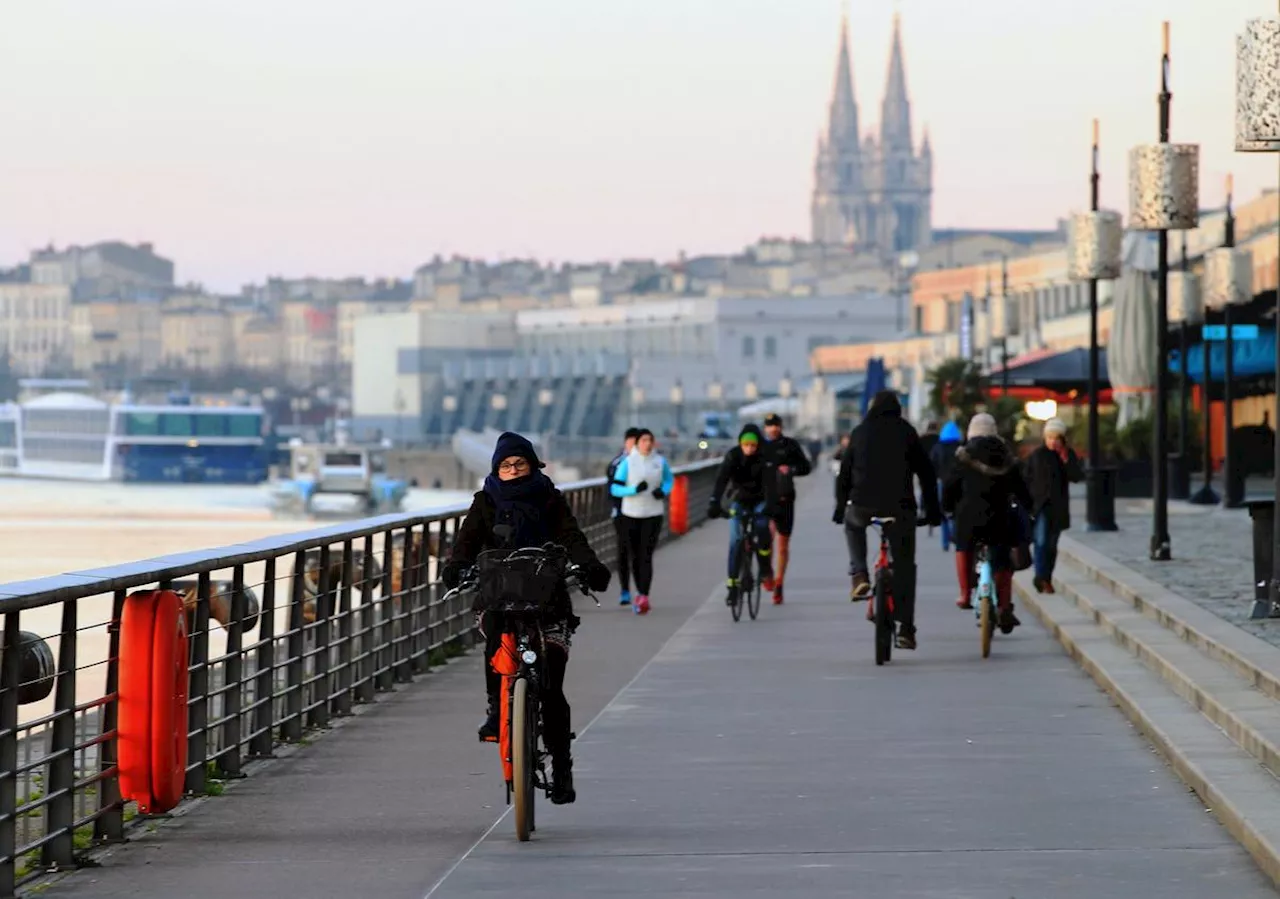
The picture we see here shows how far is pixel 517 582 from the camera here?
11.5 m

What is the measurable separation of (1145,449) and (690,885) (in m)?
42.9

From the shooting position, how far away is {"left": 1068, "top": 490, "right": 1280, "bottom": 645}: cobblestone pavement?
22023mm

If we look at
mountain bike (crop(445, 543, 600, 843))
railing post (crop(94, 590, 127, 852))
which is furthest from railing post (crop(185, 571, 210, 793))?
mountain bike (crop(445, 543, 600, 843))

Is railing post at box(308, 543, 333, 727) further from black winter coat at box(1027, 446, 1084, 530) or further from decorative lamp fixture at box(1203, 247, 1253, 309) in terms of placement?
decorative lamp fixture at box(1203, 247, 1253, 309)

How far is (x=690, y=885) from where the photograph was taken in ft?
34.0

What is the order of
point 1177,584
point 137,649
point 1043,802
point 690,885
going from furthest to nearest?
point 1177,584 < point 1043,802 < point 137,649 < point 690,885

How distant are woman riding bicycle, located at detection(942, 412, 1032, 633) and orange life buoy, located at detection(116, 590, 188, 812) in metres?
10.1

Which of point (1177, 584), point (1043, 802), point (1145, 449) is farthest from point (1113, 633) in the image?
point (1145, 449)

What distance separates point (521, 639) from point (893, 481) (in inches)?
343

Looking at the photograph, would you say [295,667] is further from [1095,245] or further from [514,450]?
[1095,245]

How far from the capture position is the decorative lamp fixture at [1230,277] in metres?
43.5

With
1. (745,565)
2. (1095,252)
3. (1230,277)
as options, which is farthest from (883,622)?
(1230,277)

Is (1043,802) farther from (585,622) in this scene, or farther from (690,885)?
(585,622)

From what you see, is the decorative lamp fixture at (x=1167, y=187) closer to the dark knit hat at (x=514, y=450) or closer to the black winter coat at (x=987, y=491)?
the black winter coat at (x=987, y=491)
